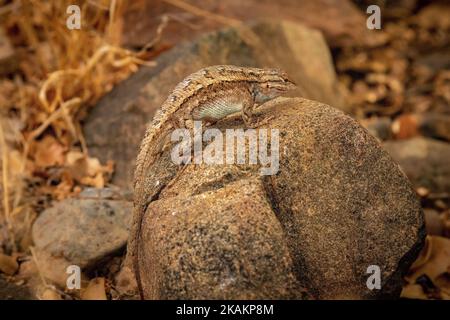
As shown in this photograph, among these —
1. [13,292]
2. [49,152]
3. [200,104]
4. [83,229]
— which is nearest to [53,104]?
[49,152]

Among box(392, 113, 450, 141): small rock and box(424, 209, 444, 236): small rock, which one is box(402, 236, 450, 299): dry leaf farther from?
box(392, 113, 450, 141): small rock

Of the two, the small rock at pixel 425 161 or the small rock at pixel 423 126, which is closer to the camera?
the small rock at pixel 425 161

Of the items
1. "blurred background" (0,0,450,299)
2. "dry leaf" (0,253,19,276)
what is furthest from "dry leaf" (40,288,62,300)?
"dry leaf" (0,253,19,276)

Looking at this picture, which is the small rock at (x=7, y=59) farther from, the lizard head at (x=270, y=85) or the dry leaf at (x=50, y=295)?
the lizard head at (x=270, y=85)

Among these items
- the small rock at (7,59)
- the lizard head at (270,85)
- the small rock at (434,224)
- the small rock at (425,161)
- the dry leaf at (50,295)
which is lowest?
the dry leaf at (50,295)

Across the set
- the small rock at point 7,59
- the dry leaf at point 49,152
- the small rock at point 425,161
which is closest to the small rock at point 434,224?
the small rock at point 425,161

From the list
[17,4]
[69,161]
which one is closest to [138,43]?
[17,4]

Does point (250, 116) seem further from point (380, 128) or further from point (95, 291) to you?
point (380, 128)
